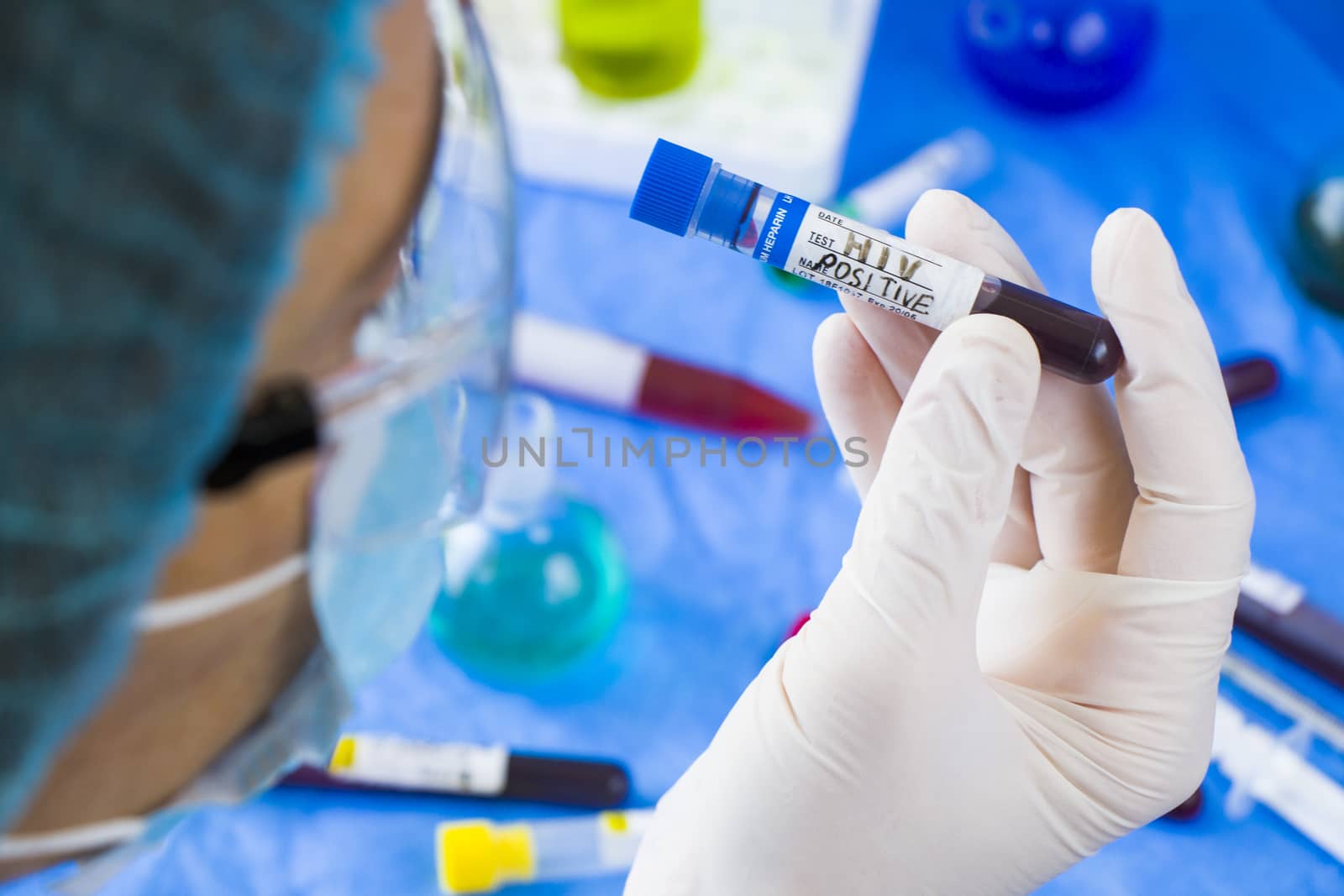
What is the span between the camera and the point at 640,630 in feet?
3.04

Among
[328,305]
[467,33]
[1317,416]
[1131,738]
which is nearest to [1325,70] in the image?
[1317,416]

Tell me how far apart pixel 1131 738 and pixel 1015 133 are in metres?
0.88

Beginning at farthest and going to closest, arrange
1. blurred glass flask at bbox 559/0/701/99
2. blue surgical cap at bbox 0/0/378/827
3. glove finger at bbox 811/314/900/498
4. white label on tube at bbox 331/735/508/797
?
blurred glass flask at bbox 559/0/701/99
white label on tube at bbox 331/735/508/797
glove finger at bbox 811/314/900/498
blue surgical cap at bbox 0/0/378/827

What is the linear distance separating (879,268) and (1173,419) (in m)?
0.20

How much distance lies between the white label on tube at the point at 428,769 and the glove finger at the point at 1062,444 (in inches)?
18.5

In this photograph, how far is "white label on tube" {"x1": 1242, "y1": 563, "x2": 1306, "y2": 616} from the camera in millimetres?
858

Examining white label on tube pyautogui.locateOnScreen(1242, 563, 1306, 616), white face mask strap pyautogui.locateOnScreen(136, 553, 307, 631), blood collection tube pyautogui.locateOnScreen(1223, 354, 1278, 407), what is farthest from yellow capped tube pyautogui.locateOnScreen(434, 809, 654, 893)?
blood collection tube pyautogui.locateOnScreen(1223, 354, 1278, 407)

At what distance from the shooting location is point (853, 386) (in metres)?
0.69

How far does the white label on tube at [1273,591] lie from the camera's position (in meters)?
0.86

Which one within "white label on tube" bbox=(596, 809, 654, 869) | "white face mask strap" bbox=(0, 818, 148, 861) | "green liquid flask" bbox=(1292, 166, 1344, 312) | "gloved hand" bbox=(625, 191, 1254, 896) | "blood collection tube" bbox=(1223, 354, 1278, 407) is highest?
"green liquid flask" bbox=(1292, 166, 1344, 312)

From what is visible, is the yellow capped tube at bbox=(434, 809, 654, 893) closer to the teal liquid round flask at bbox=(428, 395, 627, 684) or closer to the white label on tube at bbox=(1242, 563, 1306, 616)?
the teal liquid round flask at bbox=(428, 395, 627, 684)

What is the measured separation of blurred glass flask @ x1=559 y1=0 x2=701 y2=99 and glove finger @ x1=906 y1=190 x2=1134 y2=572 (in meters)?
0.57

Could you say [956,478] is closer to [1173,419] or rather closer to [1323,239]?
[1173,419]

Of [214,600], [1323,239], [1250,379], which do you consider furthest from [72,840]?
[1323,239]
